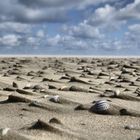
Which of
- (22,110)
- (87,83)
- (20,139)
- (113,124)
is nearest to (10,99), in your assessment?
(22,110)

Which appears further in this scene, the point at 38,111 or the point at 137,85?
the point at 137,85

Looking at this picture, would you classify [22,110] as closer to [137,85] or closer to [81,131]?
[81,131]

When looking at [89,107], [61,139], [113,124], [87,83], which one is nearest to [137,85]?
[87,83]

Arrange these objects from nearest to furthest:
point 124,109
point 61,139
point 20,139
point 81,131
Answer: point 20,139 < point 61,139 < point 81,131 < point 124,109

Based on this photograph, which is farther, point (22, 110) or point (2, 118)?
point (22, 110)

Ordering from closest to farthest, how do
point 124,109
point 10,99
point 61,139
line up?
1. point 61,139
2. point 124,109
3. point 10,99

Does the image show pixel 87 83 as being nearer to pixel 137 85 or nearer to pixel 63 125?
pixel 137 85

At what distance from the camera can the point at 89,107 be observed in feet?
19.5

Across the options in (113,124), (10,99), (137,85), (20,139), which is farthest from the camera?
(137,85)

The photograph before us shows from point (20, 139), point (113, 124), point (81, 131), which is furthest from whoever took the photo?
point (113, 124)

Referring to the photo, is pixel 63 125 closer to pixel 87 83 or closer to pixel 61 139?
pixel 61 139

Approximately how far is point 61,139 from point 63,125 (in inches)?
20.5

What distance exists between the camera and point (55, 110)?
5836 millimetres

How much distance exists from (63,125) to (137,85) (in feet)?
16.4
